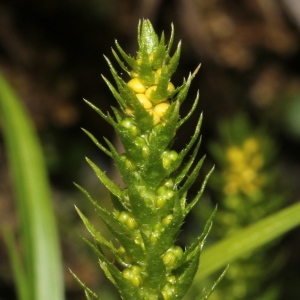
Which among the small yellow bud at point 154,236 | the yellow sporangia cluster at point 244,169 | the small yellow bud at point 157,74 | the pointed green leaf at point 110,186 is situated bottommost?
the small yellow bud at point 154,236

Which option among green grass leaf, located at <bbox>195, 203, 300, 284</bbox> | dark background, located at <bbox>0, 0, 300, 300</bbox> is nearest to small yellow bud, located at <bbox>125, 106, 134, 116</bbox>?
green grass leaf, located at <bbox>195, 203, 300, 284</bbox>

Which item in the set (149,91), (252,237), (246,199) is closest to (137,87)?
(149,91)

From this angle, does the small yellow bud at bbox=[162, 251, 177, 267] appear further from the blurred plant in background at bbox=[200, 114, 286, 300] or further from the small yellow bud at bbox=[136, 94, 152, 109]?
the blurred plant in background at bbox=[200, 114, 286, 300]

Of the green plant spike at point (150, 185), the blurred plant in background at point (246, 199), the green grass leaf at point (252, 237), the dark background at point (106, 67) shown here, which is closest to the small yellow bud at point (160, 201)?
the green plant spike at point (150, 185)

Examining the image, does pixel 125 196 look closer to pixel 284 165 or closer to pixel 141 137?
pixel 141 137

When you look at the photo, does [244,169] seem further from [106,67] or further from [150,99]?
[106,67]

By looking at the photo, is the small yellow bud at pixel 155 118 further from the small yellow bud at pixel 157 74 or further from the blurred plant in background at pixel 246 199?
the blurred plant in background at pixel 246 199
